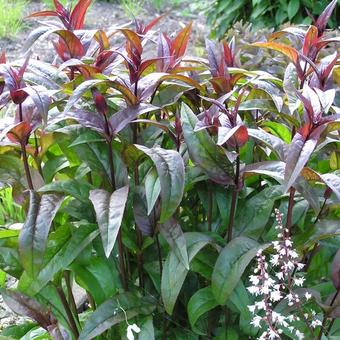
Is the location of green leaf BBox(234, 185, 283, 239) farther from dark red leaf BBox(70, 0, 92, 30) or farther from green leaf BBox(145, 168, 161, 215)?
dark red leaf BBox(70, 0, 92, 30)

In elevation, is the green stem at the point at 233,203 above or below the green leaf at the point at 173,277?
above

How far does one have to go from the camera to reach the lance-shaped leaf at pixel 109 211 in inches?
61.2

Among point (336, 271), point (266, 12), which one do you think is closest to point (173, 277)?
point (336, 271)

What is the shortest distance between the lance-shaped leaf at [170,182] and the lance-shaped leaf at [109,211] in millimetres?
103

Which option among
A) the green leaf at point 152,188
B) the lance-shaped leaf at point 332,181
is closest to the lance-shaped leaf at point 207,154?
the green leaf at point 152,188

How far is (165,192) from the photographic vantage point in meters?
1.59

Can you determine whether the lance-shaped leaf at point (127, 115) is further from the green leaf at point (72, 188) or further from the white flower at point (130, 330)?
the white flower at point (130, 330)

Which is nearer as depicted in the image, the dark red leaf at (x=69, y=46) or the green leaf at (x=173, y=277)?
the green leaf at (x=173, y=277)

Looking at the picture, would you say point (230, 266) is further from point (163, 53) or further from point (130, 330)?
point (163, 53)

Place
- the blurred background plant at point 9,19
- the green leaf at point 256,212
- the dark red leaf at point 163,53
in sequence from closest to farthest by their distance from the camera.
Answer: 1. the green leaf at point 256,212
2. the dark red leaf at point 163,53
3. the blurred background plant at point 9,19

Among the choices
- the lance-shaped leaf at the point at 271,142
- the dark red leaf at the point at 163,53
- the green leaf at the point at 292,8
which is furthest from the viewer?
the green leaf at the point at 292,8

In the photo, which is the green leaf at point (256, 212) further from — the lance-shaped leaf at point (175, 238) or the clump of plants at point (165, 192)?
the lance-shaped leaf at point (175, 238)

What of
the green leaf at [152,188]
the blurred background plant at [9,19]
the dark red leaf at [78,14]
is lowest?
the blurred background plant at [9,19]

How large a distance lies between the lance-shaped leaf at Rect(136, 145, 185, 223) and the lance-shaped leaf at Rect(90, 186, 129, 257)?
0.10 meters
